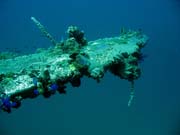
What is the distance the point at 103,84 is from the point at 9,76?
46.7m

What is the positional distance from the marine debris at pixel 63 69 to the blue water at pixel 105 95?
4471 millimetres

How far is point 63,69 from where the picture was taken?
27.3 ft

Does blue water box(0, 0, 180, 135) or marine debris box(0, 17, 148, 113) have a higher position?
blue water box(0, 0, 180, 135)

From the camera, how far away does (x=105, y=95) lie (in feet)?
170

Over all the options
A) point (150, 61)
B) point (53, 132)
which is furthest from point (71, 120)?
point (150, 61)

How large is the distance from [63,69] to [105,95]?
43875 mm

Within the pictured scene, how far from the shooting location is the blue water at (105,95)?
1626 inches

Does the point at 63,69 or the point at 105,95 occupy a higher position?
the point at 105,95

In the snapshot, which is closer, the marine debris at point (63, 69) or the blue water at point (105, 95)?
the marine debris at point (63, 69)

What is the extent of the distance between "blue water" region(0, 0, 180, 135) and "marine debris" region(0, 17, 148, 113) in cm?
447

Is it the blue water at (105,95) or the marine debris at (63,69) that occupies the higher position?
the blue water at (105,95)

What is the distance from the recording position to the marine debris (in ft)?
24.9

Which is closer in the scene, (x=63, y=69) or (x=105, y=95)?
(x=63, y=69)

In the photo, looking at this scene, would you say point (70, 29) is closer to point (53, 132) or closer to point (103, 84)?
point (53, 132)
